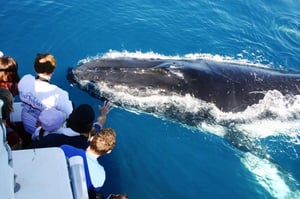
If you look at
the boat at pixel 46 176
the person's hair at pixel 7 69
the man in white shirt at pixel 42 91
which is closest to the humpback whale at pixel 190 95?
the person's hair at pixel 7 69

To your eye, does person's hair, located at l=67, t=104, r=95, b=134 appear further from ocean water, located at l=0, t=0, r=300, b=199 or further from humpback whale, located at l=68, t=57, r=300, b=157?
humpback whale, located at l=68, t=57, r=300, b=157

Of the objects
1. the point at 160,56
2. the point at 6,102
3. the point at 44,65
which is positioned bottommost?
the point at 160,56

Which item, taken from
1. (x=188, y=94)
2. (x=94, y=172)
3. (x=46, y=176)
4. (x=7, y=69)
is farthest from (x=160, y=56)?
(x=46, y=176)

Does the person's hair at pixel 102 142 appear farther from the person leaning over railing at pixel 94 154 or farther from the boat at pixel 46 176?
the boat at pixel 46 176

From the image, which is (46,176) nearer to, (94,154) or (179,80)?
(94,154)

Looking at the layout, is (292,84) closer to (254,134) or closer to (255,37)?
(254,134)

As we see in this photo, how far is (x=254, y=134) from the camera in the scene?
31.7 ft

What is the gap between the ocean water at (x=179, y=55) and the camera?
8367 mm

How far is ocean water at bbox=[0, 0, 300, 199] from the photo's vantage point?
8367mm

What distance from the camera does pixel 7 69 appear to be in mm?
6855

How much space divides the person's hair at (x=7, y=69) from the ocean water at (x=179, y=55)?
243cm

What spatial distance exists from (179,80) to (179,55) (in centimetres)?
319

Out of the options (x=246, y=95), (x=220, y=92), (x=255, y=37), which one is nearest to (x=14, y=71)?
(x=220, y=92)

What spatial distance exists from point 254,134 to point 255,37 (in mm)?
5816
